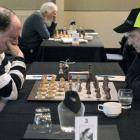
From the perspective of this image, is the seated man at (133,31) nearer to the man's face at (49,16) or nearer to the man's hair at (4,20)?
the man's hair at (4,20)

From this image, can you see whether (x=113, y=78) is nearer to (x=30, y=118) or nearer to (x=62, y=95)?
(x=62, y=95)

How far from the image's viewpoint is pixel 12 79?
2.17 m

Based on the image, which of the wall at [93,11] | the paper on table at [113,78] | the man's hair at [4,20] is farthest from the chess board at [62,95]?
the wall at [93,11]

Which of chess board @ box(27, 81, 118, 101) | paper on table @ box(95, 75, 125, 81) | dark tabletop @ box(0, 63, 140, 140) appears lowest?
paper on table @ box(95, 75, 125, 81)

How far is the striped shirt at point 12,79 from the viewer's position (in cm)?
206

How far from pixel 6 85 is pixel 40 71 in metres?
0.81

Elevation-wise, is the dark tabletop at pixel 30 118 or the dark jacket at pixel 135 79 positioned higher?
the dark tabletop at pixel 30 118

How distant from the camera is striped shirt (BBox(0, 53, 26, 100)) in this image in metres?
2.06

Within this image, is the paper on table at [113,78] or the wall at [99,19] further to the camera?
the wall at [99,19]

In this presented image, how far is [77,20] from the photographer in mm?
7730

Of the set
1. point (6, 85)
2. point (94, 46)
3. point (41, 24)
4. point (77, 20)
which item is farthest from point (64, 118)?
point (77, 20)

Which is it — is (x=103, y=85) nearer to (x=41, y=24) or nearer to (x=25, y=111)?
(x=25, y=111)

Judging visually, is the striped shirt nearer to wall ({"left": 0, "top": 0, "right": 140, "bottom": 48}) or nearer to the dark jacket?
the dark jacket

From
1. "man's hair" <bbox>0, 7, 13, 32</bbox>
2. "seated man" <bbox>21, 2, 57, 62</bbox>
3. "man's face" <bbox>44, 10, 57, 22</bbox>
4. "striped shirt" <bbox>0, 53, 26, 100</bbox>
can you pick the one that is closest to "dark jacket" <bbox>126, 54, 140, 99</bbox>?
"striped shirt" <bbox>0, 53, 26, 100</bbox>
